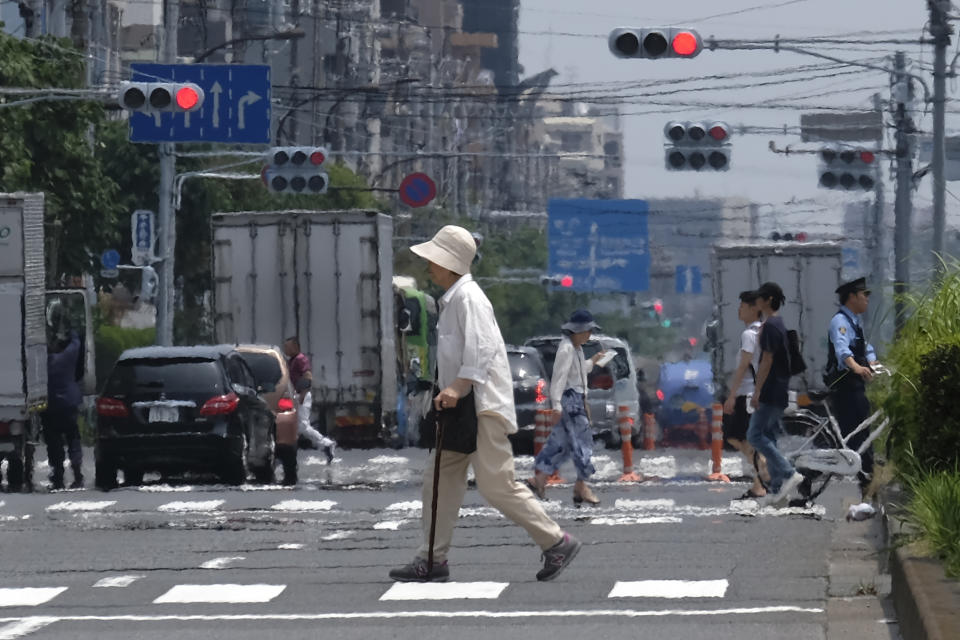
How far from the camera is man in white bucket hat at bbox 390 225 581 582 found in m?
12.6

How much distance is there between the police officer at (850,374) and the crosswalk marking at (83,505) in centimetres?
Result: 579

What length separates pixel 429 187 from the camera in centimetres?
5528

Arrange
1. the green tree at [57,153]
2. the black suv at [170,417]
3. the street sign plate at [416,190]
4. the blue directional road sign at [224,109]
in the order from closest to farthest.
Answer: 1. the black suv at [170,417]
2. the green tree at [57,153]
3. the blue directional road sign at [224,109]
4. the street sign plate at [416,190]

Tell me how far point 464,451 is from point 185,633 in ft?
7.18

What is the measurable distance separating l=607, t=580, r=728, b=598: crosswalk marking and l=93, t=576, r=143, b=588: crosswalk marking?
8.27 ft

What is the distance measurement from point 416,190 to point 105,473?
29.8 metres

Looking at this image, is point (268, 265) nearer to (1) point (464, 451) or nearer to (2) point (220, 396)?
(2) point (220, 396)

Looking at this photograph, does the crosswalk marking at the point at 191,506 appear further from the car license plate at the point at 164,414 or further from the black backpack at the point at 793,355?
the black backpack at the point at 793,355

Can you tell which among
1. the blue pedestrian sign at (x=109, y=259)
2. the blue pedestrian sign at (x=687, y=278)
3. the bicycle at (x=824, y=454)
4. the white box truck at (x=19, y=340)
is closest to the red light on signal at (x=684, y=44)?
the white box truck at (x=19, y=340)

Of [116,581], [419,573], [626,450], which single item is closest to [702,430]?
[626,450]

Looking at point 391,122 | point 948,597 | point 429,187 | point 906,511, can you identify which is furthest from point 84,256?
point 391,122

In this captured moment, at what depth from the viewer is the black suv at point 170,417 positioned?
24.9 metres

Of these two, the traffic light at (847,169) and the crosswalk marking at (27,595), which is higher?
the traffic light at (847,169)

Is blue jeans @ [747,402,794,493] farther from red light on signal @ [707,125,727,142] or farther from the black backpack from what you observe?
red light on signal @ [707,125,727,142]
